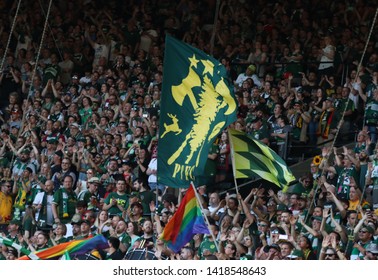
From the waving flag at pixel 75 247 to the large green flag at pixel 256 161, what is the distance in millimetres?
2097

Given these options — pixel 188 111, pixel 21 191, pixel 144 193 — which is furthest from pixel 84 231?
pixel 188 111

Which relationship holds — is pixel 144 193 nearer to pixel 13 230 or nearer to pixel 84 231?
pixel 84 231

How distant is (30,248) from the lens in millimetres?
22578

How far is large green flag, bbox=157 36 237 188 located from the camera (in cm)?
1950

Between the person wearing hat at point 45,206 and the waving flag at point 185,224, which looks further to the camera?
the person wearing hat at point 45,206

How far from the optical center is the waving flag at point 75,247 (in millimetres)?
20312

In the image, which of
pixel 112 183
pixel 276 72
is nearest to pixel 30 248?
pixel 112 183

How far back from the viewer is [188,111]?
19641mm

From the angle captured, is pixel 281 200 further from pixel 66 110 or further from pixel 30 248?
pixel 66 110

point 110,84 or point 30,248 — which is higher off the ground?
point 110,84

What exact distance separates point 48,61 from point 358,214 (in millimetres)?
9571

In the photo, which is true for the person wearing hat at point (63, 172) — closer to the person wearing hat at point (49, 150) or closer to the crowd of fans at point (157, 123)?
the crowd of fans at point (157, 123)

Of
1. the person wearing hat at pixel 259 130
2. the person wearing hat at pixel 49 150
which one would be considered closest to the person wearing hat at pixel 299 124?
the person wearing hat at pixel 259 130

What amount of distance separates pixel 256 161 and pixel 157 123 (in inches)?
201
